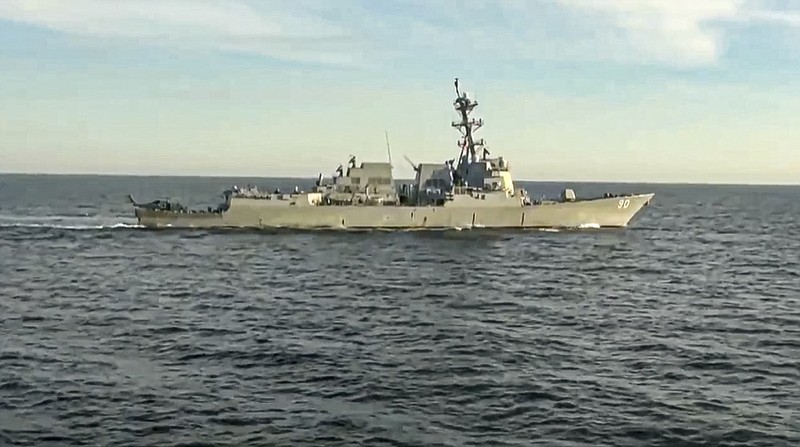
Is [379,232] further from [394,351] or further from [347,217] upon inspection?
[394,351]

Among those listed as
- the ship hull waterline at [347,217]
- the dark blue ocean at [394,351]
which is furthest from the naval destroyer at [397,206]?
the dark blue ocean at [394,351]

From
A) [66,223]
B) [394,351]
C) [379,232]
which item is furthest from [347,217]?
[394,351]

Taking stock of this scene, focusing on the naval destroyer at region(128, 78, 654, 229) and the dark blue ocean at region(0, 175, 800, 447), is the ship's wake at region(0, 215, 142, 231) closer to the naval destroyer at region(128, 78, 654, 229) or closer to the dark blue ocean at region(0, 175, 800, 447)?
the naval destroyer at region(128, 78, 654, 229)

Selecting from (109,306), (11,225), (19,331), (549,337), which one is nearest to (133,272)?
(109,306)

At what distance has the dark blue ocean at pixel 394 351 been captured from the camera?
18484 millimetres

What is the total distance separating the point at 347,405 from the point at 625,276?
2998 cm

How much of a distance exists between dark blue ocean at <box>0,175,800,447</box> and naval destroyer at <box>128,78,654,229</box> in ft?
52.7

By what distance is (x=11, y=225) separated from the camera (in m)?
76.2

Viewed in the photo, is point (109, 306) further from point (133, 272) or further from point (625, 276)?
point (625, 276)

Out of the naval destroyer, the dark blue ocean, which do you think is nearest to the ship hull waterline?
the naval destroyer

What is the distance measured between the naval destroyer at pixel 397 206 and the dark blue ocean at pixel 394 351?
52.7 feet

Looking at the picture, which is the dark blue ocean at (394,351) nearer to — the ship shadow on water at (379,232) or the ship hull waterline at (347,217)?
the ship shadow on water at (379,232)

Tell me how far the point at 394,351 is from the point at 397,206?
4440 cm

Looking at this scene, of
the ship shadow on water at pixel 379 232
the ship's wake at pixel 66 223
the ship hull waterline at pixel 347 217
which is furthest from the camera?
the ship's wake at pixel 66 223
